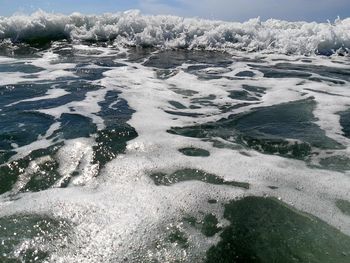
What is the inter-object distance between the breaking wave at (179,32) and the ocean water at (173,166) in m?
4.84

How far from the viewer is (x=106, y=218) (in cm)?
291

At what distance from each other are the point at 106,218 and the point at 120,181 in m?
0.60

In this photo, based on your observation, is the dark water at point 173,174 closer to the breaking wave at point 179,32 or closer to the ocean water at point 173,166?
the ocean water at point 173,166

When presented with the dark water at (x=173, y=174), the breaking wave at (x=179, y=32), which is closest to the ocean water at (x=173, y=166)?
the dark water at (x=173, y=174)

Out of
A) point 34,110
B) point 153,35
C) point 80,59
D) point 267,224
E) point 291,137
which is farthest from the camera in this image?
point 153,35

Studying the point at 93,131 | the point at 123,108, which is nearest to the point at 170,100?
the point at 123,108

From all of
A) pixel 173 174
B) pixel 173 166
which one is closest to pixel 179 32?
pixel 173 166

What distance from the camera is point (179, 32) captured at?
14.9 metres

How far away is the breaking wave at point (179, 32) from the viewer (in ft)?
44.0

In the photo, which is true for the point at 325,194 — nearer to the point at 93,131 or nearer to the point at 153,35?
the point at 93,131

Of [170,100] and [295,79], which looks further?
[295,79]

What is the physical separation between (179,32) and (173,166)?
1182 centimetres

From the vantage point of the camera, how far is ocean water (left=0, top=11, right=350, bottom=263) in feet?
8.75

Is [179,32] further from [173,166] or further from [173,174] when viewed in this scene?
[173,174]
